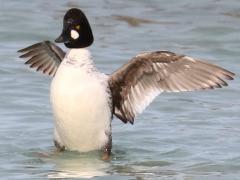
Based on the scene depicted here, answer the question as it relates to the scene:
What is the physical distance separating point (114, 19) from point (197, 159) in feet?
23.2

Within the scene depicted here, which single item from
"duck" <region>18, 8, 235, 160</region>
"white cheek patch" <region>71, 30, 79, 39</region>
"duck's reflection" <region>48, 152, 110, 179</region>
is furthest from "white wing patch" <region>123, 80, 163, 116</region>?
"white cheek patch" <region>71, 30, 79, 39</region>

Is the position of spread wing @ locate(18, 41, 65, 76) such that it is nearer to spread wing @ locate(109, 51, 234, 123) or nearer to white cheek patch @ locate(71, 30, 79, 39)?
spread wing @ locate(109, 51, 234, 123)

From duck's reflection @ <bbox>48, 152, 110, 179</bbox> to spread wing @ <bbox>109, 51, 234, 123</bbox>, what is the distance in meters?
0.62

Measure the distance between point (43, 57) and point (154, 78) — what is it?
61.8 inches

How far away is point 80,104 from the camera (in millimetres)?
10047

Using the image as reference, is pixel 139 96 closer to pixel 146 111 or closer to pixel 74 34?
pixel 74 34

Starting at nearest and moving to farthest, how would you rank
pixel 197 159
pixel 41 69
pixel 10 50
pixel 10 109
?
pixel 197 159, pixel 41 69, pixel 10 109, pixel 10 50

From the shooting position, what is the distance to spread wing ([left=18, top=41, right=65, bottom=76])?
11.6 metres

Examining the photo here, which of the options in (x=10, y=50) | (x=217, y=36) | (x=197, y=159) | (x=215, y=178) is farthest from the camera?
(x=217, y=36)

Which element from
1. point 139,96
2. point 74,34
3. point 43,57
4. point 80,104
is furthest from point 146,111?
point 80,104

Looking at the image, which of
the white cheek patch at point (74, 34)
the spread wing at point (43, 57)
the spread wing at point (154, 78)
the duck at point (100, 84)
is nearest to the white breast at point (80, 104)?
the duck at point (100, 84)

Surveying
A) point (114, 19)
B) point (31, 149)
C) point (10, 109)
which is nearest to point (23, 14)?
point (114, 19)

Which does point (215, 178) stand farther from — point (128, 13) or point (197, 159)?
point (128, 13)

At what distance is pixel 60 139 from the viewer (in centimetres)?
1045
